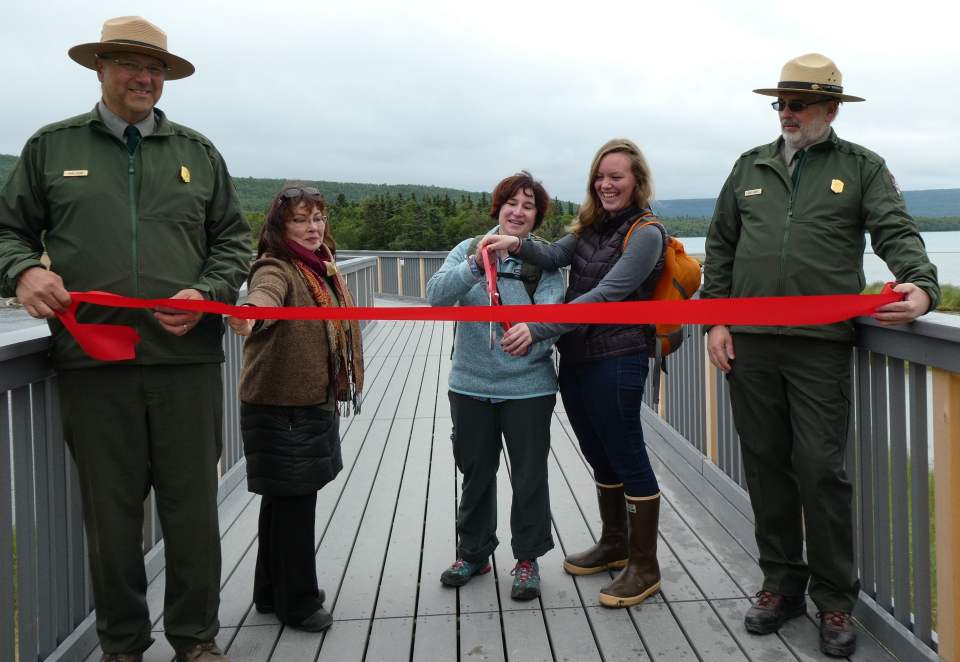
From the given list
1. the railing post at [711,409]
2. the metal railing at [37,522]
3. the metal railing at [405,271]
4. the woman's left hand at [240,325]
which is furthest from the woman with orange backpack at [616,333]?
the metal railing at [405,271]

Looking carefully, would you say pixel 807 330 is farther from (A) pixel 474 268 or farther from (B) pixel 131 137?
(B) pixel 131 137

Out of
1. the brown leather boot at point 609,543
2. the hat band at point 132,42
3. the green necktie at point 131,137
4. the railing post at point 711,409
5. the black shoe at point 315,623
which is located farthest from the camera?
the railing post at point 711,409

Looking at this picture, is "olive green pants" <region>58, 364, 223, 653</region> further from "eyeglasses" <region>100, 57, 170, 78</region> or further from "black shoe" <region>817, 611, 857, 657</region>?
"black shoe" <region>817, 611, 857, 657</region>

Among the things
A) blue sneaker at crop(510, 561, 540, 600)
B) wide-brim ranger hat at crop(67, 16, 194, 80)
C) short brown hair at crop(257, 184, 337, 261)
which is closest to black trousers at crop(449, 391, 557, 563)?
blue sneaker at crop(510, 561, 540, 600)

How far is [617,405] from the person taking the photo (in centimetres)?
298

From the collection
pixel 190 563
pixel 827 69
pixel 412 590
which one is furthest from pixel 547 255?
pixel 190 563

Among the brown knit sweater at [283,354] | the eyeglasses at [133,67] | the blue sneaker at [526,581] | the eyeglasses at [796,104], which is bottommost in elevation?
the blue sneaker at [526,581]

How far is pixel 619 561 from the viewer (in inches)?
131

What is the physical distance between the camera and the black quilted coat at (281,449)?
9.14 ft

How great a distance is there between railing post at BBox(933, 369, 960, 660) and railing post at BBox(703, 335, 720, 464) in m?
1.77

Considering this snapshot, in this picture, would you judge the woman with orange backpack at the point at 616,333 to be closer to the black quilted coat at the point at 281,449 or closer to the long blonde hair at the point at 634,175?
the long blonde hair at the point at 634,175

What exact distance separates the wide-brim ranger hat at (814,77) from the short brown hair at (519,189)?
2.80ft

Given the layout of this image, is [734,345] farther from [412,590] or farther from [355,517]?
[355,517]

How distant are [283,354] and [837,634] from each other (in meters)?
1.86
